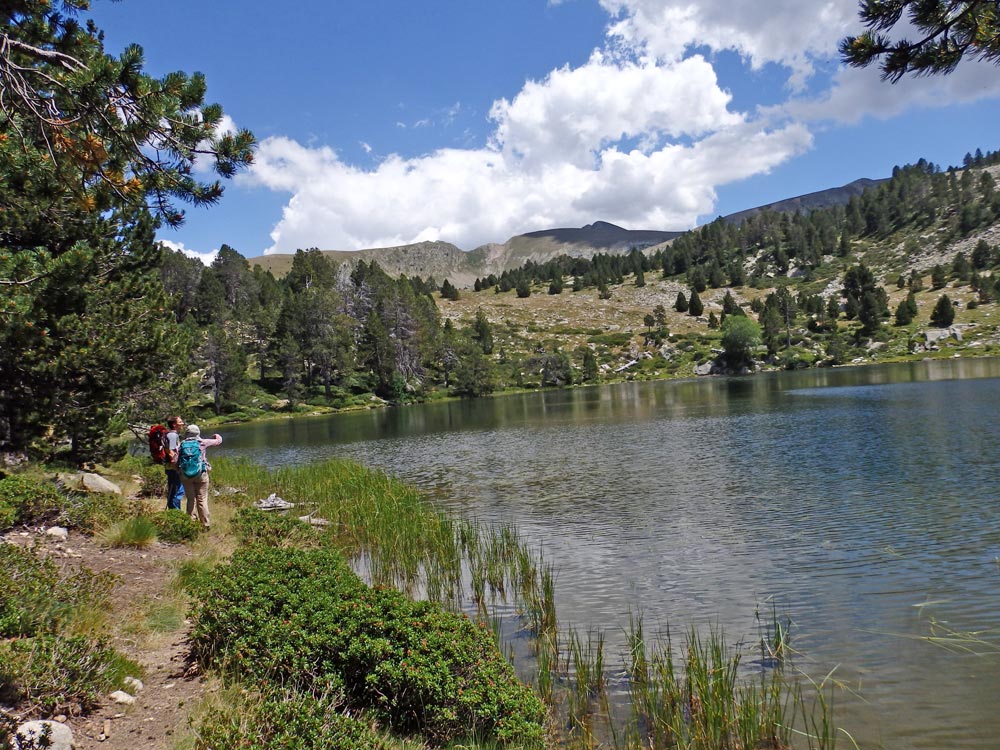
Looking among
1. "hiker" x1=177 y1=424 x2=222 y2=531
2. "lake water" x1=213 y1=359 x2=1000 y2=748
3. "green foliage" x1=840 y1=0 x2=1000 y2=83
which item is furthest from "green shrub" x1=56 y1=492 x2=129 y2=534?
"green foliage" x1=840 y1=0 x2=1000 y2=83

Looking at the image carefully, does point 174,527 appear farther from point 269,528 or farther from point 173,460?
point 173,460

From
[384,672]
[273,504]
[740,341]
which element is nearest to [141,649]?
[384,672]

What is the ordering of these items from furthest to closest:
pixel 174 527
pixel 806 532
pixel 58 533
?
1. pixel 806 532
2. pixel 174 527
3. pixel 58 533

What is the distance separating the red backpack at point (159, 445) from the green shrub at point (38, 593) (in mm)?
6777

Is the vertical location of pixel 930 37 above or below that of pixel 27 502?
above

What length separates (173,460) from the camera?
1630cm

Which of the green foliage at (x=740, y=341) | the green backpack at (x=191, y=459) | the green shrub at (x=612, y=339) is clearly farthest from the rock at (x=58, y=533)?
the green shrub at (x=612, y=339)

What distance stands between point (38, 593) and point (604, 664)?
754 cm

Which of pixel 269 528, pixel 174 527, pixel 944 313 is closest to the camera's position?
pixel 174 527

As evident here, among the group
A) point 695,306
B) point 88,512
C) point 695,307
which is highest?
point 695,306

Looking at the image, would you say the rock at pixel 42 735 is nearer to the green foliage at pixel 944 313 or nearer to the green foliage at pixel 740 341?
the green foliage at pixel 740 341

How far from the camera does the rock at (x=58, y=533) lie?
472 inches

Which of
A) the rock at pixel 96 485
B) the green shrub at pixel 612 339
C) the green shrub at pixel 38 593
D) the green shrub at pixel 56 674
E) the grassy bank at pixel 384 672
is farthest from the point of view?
the green shrub at pixel 612 339

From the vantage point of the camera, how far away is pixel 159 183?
6.94 meters
